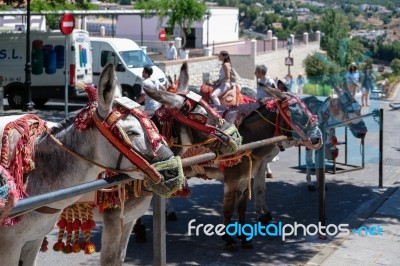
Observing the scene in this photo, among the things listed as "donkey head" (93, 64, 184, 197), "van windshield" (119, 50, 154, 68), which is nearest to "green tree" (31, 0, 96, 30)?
"van windshield" (119, 50, 154, 68)

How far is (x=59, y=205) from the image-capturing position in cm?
501

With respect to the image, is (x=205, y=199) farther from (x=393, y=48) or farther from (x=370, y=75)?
(x=393, y=48)

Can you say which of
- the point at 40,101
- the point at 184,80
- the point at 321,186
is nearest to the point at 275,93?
the point at 321,186

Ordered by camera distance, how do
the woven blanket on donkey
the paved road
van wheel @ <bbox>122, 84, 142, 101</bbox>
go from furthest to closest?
van wheel @ <bbox>122, 84, 142, 101</bbox> → the woven blanket on donkey → the paved road

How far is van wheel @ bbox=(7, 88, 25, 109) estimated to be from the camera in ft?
81.2

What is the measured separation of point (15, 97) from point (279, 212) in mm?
15279

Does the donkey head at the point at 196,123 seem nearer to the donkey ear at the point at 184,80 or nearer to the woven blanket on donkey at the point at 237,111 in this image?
the donkey ear at the point at 184,80

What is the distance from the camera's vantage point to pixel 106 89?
15.9 feet

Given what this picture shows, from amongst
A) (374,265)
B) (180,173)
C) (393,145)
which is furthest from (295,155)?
(180,173)

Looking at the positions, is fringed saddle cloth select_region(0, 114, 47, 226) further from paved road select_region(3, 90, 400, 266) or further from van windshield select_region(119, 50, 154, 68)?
van windshield select_region(119, 50, 154, 68)

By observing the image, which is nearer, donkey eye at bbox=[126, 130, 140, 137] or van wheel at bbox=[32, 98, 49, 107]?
donkey eye at bbox=[126, 130, 140, 137]

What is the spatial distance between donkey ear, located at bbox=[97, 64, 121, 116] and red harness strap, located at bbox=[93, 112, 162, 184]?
0.10 meters

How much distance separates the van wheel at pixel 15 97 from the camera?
2475 cm

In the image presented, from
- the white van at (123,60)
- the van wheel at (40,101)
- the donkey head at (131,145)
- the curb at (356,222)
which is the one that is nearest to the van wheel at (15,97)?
the van wheel at (40,101)
